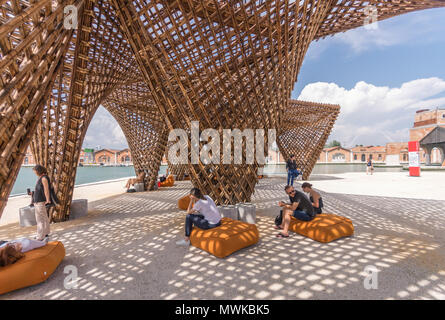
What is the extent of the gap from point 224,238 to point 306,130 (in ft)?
34.7

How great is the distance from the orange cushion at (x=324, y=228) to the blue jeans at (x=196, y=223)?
131 cm

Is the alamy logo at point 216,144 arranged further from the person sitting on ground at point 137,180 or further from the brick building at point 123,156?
the brick building at point 123,156

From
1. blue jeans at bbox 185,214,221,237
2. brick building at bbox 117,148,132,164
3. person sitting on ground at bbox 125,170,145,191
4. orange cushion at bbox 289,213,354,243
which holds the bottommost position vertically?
orange cushion at bbox 289,213,354,243

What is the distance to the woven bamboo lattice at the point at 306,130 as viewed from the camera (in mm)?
9922

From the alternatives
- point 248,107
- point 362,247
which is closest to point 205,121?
point 248,107

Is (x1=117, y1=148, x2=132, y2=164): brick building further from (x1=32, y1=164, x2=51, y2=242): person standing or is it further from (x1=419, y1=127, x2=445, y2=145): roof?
(x1=419, y1=127, x2=445, y2=145): roof

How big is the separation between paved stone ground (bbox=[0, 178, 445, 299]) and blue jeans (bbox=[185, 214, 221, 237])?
0.93 ft

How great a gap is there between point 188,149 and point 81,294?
2.45m

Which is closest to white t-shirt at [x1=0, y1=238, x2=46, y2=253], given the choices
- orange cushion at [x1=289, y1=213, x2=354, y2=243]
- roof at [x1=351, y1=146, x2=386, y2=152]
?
orange cushion at [x1=289, y1=213, x2=354, y2=243]

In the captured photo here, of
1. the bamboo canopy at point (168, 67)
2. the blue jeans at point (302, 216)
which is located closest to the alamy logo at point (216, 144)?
the bamboo canopy at point (168, 67)

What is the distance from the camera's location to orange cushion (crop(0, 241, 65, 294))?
1.85 metres

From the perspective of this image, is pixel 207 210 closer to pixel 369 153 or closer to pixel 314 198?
pixel 314 198

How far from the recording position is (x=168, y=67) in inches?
134

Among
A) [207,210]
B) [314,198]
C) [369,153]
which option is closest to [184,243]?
[207,210]
